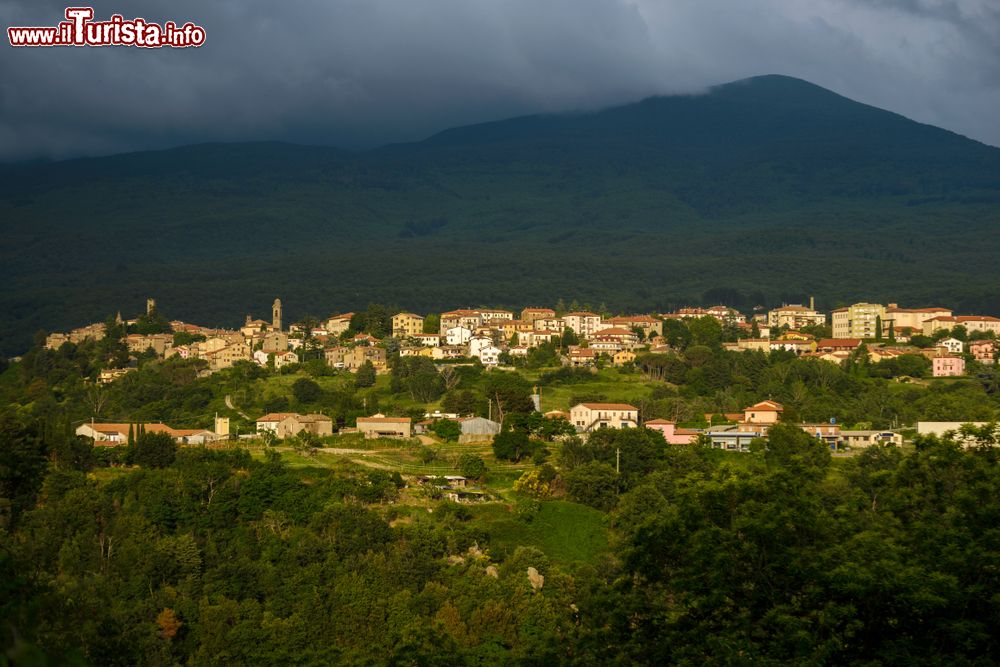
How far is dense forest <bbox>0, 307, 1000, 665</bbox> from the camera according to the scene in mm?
15961

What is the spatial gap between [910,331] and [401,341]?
32910 mm

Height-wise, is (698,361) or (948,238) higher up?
(948,238)

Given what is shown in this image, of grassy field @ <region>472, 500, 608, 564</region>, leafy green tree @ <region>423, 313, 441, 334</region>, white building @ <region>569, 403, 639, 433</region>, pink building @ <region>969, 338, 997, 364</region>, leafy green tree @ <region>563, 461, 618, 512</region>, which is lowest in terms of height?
grassy field @ <region>472, 500, 608, 564</region>

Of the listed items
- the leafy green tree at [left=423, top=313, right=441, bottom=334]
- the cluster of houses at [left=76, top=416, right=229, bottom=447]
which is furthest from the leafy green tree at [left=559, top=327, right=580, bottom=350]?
the cluster of houses at [left=76, top=416, right=229, bottom=447]

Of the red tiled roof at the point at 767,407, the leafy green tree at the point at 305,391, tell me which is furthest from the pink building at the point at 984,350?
the leafy green tree at the point at 305,391

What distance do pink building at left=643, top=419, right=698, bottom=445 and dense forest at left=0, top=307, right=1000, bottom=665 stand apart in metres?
1.62

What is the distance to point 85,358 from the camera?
77000 millimetres

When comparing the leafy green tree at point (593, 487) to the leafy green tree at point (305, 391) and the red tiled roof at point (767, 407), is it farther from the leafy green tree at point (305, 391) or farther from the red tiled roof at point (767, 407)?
the leafy green tree at point (305, 391)

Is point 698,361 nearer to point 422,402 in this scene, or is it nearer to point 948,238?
point 422,402

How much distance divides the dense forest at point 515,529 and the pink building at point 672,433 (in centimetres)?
162

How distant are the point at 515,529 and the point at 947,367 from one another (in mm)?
36998

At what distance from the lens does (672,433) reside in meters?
49.1

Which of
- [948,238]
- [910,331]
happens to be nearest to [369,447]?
[910,331]

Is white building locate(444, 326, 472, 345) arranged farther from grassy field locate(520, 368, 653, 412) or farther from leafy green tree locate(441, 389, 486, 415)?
leafy green tree locate(441, 389, 486, 415)
